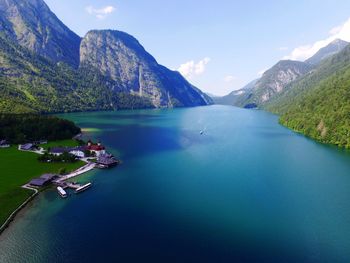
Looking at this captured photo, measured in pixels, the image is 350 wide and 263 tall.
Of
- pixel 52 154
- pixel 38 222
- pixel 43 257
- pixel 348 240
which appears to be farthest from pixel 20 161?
pixel 348 240

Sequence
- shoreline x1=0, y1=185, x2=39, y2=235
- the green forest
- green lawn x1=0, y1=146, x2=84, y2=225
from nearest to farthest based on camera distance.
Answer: shoreline x1=0, y1=185, x2=39, y2=235
green lawn x1=0, y1=146, x2=84, y2=225
the green forest

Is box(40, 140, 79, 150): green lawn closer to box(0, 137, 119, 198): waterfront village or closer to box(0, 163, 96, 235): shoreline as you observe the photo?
box(0, 137, 119, 198): waterfront village

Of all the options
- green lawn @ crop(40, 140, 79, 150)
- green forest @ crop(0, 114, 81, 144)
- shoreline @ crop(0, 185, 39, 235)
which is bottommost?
shoreline @ crop(0, 185, 39, 235)

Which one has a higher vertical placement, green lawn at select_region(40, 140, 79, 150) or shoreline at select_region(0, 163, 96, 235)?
green lawn at select_region(40, 140, 79, 150)

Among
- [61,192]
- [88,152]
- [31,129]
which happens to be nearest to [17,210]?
[61,192]

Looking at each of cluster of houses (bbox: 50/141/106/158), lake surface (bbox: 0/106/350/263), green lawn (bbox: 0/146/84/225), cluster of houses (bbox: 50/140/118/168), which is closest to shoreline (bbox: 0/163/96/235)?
green lawn (bbox: 0/146/84/225)

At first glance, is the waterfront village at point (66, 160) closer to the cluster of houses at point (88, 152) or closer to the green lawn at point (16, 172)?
the cluster of houses at point (88, 152)

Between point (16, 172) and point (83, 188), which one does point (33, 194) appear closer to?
point (83, 188)
